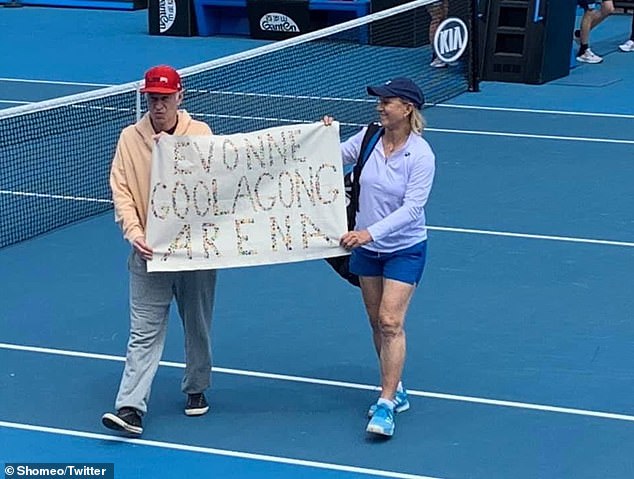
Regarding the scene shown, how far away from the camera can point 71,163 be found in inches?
530

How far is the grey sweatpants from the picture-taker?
701 centimetres

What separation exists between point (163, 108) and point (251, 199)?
70 centimetres

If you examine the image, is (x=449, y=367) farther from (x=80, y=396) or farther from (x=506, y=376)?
(x=80, y=396)

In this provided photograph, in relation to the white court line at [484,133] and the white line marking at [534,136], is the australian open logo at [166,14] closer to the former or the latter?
the white court line at [484,133]

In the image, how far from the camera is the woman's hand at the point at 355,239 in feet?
22.7

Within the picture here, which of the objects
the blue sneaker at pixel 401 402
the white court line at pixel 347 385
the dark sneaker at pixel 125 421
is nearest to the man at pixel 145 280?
the dark sneaker at pixel 125 421

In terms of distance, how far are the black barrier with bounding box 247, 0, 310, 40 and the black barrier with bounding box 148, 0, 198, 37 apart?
107cm

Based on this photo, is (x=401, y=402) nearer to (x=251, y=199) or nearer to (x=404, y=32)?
(x=251, y=199)

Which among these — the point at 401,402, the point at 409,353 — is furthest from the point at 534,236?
the point at 401,402

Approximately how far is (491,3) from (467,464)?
12716 millimetres

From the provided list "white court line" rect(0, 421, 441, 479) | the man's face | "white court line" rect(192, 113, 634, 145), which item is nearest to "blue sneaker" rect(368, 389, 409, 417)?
"white court line" rect(0, 421, 441, 479)

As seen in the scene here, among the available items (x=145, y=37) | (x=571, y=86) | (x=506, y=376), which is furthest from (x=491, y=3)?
(x=506, y=376)

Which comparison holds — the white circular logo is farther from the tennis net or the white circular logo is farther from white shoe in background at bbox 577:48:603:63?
white shoe in background at bbox 577:48:603:63

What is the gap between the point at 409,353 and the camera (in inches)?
334
